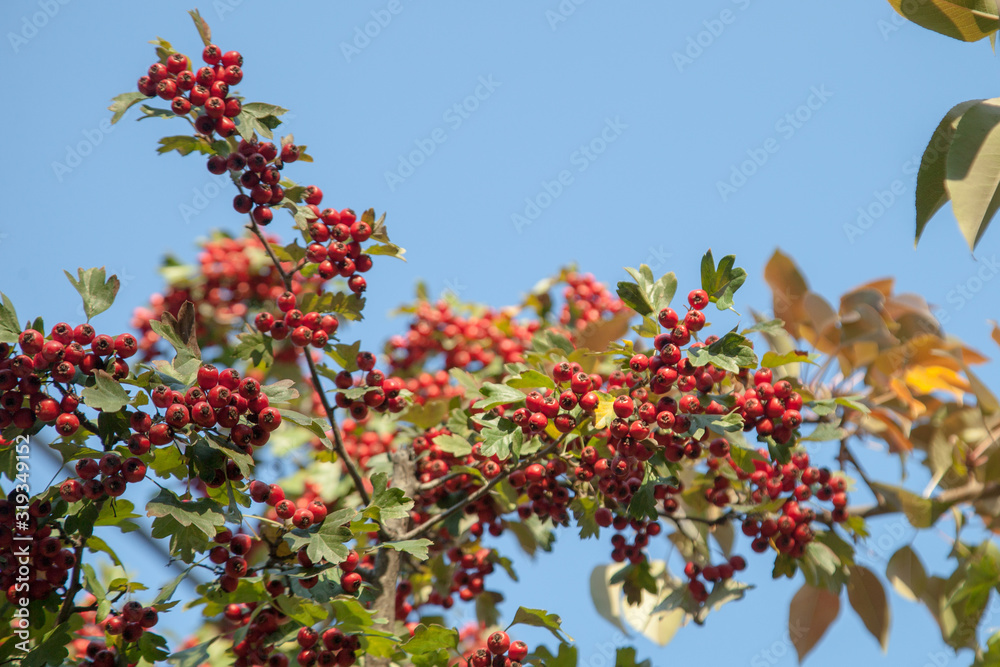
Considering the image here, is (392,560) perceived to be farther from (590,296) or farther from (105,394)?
(590,296)

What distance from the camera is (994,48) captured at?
101 inches

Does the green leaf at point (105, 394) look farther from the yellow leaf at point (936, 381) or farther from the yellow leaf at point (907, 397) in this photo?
the yellow leaf at point (936, 381)

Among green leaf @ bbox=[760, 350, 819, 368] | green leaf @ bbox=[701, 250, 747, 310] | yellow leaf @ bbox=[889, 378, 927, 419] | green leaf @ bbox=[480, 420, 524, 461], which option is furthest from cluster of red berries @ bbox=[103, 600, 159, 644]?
yellow leaf @ bbox=[889, 378, 927, 419]

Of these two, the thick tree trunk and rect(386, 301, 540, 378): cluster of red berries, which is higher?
rect(386, 301, 540, 378): cluster of red berries

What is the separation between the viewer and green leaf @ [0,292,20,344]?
2.37 metres

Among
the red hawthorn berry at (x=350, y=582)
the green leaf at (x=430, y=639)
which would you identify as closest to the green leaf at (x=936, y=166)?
the green leaf at (x=430, y=639)

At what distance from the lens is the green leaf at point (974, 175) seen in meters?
2.25

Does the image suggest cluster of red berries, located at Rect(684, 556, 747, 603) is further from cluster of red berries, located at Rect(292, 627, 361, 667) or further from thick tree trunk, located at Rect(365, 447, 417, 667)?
cluster of red berries, located at Rect(292, 627, 361, 667)

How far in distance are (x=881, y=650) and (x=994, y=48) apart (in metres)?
2.64

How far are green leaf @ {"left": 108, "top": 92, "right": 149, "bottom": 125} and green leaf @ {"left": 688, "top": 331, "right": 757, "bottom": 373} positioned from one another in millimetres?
2067

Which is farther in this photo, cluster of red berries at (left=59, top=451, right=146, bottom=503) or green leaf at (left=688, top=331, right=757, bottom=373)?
green leaf at (left=688, top=331, right=757, bottom=373)

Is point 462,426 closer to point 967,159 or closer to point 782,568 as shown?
point 782,568

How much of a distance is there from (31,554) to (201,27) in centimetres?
188

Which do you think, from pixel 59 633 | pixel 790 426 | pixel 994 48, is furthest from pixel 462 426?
pixel 994 48
